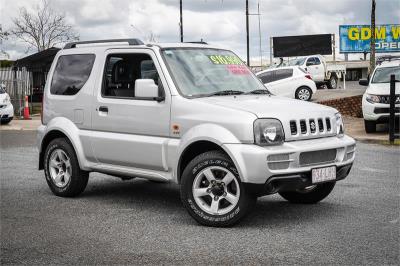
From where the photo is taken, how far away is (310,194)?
777 centimetres

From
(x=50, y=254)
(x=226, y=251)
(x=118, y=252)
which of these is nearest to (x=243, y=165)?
(x=226, y=251)

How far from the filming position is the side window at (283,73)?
92.5 feet

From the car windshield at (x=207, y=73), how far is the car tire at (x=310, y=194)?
4.10 ft

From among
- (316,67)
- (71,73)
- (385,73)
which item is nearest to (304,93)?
(316,67)

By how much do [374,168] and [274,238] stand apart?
540 centimetres

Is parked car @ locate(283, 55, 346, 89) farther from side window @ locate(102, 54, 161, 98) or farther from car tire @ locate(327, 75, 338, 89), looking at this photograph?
side window @ locate(102, 54, 161, 98)

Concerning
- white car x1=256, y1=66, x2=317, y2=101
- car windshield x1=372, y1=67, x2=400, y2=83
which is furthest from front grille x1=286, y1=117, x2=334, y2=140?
white car x1=256, y1=66, x2=317, y2=101

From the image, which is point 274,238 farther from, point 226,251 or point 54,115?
point 54,115

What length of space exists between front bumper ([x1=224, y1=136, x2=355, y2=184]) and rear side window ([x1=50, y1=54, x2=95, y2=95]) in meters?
2.60

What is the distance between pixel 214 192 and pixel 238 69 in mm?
1802

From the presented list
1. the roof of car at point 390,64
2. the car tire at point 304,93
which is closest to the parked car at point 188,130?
the roof of car at point 390,64

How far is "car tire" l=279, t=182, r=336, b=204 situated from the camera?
25.1 feet

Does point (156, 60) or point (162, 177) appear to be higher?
point (156, 60)

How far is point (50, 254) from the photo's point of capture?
219 inches
